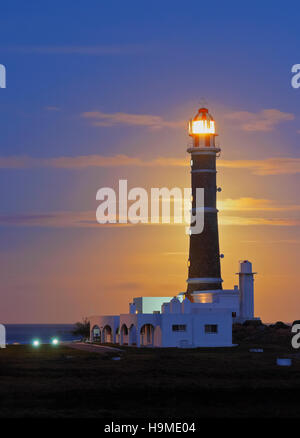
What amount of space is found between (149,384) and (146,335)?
Answer: 33.6m

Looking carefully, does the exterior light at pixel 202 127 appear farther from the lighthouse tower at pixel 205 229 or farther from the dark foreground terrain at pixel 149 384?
the dark foreground terrain at pixel 149 384

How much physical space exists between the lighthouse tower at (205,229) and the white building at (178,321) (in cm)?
139

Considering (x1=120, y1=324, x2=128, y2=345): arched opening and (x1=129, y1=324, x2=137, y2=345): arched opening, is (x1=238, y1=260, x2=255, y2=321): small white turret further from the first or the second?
(x1=129, y1=324, x2=137, y2=345): arched opening

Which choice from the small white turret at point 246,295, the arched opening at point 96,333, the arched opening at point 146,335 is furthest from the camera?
the small white turret at point 246,295

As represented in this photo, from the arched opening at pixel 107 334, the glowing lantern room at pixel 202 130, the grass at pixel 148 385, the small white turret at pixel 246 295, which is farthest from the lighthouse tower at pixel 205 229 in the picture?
the grass at pixel 148 385

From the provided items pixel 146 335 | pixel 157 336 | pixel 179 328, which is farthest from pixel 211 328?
pixel 146 335

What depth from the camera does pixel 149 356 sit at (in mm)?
75688

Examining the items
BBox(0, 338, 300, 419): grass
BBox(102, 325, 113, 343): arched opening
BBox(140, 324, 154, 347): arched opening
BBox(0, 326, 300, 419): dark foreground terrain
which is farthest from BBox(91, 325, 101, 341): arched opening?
BBox(0, 338, 300, 419): grass

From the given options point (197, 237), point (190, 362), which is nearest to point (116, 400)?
point (190, 362)

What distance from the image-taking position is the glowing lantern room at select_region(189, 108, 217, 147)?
316 ft

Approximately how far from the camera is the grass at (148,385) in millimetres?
48344
